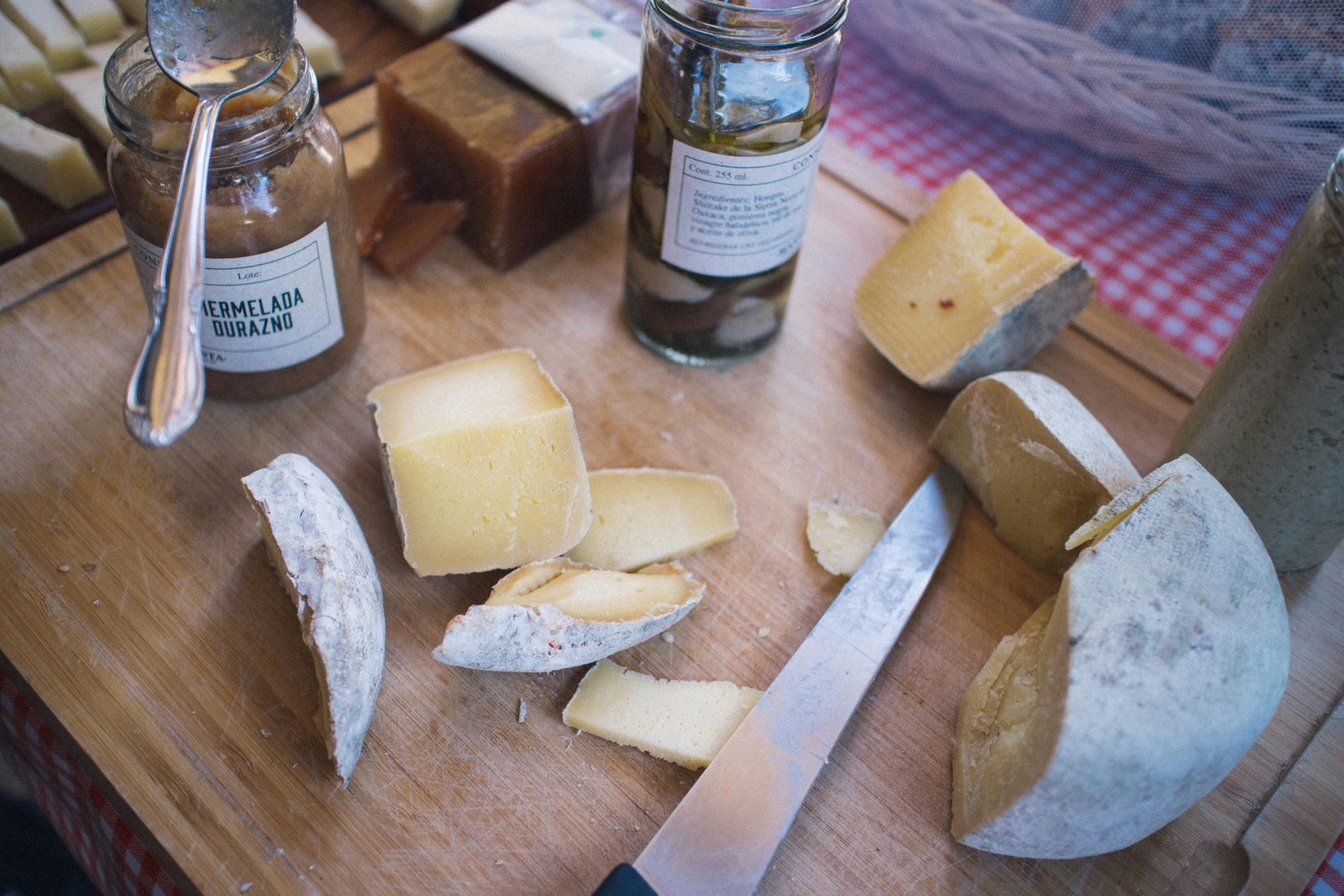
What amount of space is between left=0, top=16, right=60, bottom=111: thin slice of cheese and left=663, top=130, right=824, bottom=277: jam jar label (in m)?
1.04

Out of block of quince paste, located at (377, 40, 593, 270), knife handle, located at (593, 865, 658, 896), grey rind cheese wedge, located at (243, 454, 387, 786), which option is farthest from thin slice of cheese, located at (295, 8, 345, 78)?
knife handle, located at (593, 865, 658, 896)

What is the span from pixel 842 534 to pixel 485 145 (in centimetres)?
71

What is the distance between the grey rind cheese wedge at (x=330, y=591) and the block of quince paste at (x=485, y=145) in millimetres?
518

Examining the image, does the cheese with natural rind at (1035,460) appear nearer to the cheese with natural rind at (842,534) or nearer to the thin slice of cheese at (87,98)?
the cheese with natural rind at (842,534)

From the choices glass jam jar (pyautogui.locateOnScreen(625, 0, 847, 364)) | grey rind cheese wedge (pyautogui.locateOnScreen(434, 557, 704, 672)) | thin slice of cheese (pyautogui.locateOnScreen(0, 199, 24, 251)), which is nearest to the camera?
grey rind cheese wedge (pyautogui.locateOnScreen(434, 557, 704, 672))

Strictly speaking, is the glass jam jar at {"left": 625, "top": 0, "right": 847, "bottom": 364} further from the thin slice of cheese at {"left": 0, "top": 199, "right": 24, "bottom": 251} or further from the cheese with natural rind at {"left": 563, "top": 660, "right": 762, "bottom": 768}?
the thin slice of cheese at {"left": 0, "top": 199, "right": 24, "bottom": 251}

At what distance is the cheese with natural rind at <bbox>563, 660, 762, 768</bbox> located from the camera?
3.14 ft

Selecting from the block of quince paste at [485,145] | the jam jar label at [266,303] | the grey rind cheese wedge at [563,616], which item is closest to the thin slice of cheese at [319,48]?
the block of quince paste at [485,145]

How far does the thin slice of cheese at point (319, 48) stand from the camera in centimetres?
152

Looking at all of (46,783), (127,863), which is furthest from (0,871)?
(127,863)

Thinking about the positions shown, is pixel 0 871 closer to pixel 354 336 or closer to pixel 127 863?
pixel 127 863

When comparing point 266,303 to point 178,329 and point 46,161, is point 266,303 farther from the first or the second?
point 46,161

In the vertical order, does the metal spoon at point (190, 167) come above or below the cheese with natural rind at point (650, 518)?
above

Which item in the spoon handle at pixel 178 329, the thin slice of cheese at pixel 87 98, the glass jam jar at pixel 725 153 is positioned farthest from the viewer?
the thin slice of cheese at pixel 87 98
